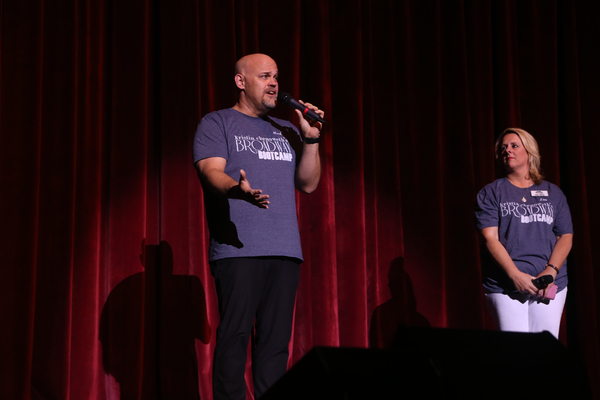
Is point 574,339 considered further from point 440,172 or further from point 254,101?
point 254,101

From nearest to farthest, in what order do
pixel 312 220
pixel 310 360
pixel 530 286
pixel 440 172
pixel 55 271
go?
pixel 310 360
pixel 530 286
pixel 55 271
pixel 312 220
pixel 440 172

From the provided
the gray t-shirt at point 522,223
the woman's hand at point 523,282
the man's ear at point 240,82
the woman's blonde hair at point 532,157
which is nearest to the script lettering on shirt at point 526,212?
the gray t-shirt at point 522,223

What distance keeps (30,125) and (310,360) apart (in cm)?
227

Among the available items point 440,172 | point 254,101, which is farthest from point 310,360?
point 440,172

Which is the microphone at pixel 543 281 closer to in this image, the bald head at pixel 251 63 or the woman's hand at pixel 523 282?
the woman's hand at pixel 523 282

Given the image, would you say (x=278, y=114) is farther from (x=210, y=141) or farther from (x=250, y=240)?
(x=250, y=240)

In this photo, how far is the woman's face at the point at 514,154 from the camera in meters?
2.55

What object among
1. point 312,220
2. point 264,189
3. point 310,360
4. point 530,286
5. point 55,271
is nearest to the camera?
point 310,360

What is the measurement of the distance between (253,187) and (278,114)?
1412 millimetres

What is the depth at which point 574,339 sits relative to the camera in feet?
11.6

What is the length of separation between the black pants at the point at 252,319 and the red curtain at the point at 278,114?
1.14 metres

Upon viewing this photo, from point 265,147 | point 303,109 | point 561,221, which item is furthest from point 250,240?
point 561,221

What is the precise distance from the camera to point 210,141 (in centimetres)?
189

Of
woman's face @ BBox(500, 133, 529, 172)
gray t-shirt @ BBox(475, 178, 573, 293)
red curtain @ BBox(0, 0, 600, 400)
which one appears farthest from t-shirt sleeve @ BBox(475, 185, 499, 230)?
red curtain @ BBox(0, 0, 600, 400)
